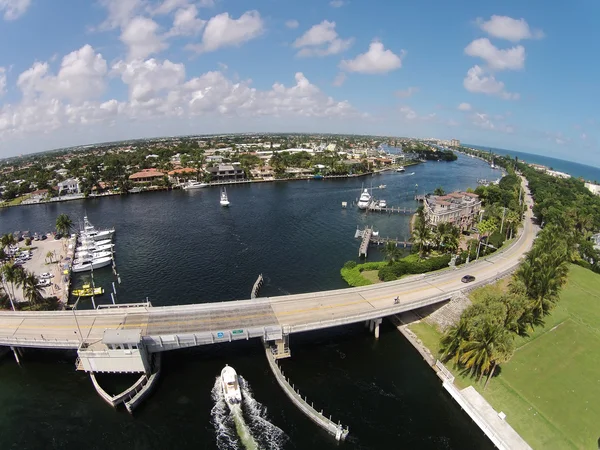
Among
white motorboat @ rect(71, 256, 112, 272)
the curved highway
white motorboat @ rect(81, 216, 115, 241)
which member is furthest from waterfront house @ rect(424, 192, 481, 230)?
white motorboat @ rect(81, 216, 115, 241)

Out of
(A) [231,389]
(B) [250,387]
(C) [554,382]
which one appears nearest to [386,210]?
(C) [554,382]

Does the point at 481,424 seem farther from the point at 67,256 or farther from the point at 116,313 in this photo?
the point at 67,256

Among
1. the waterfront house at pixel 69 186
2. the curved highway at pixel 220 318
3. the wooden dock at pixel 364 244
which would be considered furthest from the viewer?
the waterfront house at pixel 69 186

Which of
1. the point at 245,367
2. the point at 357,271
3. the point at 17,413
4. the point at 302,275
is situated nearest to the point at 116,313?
the point at 17,413

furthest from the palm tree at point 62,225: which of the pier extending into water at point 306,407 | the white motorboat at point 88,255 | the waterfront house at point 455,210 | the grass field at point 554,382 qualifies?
the waterfront house at point 455,210

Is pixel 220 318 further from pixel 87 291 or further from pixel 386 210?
pixel 386 210

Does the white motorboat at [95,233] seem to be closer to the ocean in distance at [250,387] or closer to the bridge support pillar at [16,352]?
the ocean in distance at [250,387]

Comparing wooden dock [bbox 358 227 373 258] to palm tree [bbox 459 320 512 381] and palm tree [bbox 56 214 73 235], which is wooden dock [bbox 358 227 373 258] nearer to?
palm tree [bbox 459 320 512 381]
